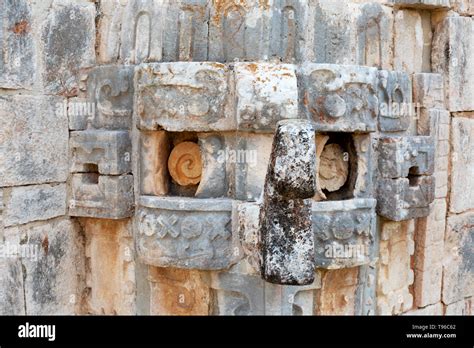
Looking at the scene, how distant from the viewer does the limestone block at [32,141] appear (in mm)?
2922

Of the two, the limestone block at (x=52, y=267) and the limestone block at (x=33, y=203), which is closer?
the limestone block at (x=33, y=203)

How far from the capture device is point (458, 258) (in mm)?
4117

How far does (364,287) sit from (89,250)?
147 cm

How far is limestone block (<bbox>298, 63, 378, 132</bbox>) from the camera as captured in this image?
115 inches

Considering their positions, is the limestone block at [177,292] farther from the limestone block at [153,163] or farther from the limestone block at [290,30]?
the limestone block at [290,30]

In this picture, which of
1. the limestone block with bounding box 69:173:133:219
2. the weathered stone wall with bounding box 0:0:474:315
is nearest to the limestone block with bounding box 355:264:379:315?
the weathered stone wall with bounding box 0:0:474:315

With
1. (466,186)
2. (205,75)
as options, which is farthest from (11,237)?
(466,186)

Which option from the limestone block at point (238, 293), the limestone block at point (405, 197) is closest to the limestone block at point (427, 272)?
the limestone block at point (405, 197)

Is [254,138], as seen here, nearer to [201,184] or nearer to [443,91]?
[201,184]

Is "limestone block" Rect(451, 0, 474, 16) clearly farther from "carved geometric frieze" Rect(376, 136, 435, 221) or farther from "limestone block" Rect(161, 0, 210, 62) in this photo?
"limestone block" Rect(161, 0, 210, 62)

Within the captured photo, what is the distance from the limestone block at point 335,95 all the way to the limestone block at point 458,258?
1386 millimetres

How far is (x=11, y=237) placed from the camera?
2988 mm

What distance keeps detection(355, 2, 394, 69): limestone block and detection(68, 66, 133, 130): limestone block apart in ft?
3.81

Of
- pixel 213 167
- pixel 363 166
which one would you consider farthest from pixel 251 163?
pixel 363 166
